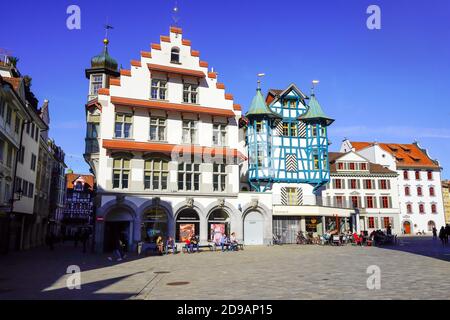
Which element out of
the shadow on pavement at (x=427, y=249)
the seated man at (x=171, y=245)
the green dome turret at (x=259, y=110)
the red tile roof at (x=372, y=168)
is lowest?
the shadow on pavement at (x=427, y=249)

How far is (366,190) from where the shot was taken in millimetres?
55438

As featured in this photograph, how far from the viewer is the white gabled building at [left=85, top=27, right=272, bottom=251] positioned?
29.8m

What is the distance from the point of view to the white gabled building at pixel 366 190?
54.3 meters

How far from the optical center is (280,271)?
52.3 ft

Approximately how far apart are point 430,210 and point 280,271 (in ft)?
188

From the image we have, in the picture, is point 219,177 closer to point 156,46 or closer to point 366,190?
point 156,46

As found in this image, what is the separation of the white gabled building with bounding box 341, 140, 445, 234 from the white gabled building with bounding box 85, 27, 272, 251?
37204 mm

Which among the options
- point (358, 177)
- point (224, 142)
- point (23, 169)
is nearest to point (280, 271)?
point (224, 142)

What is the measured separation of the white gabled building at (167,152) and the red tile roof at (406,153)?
40.3 metres

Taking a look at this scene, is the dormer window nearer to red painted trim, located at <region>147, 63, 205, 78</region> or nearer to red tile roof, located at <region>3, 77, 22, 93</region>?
red painted trim, located at <region>147, 63, 205, 78</region>

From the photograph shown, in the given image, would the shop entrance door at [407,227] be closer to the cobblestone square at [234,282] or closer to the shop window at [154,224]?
the shop window at [154,224]

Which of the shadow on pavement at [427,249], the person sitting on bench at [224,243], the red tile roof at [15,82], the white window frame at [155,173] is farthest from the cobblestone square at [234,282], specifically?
the red tile roof at [15,82]

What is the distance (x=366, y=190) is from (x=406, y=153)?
57.1ft

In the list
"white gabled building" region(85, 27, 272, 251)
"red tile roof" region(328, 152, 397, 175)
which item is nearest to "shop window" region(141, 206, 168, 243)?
"white gabled building" region(85, 27, 272, 251)
